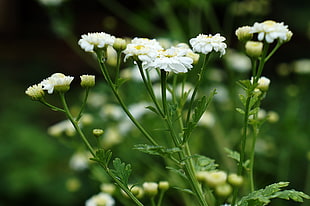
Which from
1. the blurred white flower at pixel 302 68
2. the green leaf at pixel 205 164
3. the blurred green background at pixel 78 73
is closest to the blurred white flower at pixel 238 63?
the blurred green background at pixel 78 73

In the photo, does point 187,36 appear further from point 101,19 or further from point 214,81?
point 101,19

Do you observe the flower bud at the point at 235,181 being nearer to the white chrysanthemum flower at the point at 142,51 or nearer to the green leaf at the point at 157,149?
the green leaf at the point at 157,149

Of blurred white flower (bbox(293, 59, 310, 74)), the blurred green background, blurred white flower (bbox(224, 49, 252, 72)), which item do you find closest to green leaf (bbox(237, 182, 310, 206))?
the blurred green background

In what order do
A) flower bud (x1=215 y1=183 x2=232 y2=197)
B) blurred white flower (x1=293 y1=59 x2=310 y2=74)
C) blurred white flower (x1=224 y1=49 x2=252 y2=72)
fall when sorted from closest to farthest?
flower bud (x1=215 y1=183 x2=232 y2=197), blurred white flower (x1=293 y1=59 x2=310 y2=74), blurred white flower (x1=224 y1=49 x2=252 y2=72)

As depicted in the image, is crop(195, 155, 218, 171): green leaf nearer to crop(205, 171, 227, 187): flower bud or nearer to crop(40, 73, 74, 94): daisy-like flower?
crop(205, 171, 227, 187): flower bud

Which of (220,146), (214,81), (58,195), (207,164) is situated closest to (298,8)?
(214,81)

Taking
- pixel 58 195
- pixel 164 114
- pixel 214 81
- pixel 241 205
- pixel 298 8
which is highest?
pixel 298 8
